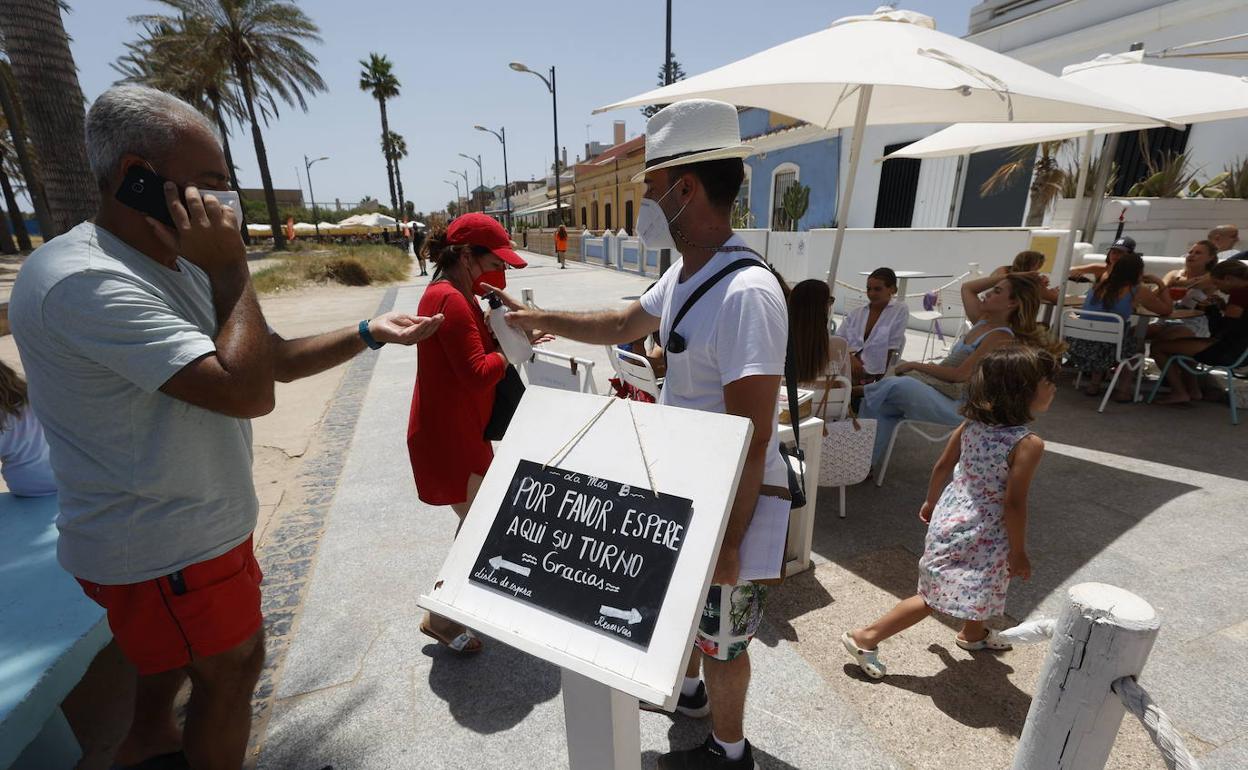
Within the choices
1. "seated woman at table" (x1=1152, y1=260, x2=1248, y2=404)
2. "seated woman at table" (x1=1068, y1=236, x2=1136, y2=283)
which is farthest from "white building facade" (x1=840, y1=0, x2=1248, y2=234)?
"seated woman at table" (x1=1152, y1=260, x2=1248, y2=404)

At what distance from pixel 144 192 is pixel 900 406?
3.85m

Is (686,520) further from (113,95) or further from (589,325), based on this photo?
(113,95)

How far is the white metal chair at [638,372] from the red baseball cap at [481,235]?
894 millimetres

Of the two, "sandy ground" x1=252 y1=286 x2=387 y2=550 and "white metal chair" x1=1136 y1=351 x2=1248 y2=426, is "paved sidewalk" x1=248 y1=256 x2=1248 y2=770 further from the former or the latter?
"white metal chair" x1=1136 y1=351 x2=1248 y2=426

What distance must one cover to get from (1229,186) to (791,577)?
1063 cm

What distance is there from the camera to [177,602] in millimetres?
Answer: 1402

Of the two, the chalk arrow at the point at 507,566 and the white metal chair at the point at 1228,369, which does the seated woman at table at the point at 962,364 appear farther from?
the chalk arrow at the point at 507,566

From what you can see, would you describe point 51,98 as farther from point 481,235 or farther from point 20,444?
point 481,235

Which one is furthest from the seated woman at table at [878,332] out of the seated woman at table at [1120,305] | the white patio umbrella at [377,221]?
the white patio umbrella at [377,221]

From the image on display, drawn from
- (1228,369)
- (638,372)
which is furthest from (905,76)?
(1228,369)

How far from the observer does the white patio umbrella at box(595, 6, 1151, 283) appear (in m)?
2.94

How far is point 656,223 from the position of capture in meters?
1.67

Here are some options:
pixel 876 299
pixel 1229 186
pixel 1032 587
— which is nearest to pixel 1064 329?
pixel 876 299

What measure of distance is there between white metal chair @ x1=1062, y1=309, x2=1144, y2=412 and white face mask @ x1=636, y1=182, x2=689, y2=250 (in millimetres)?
5398
